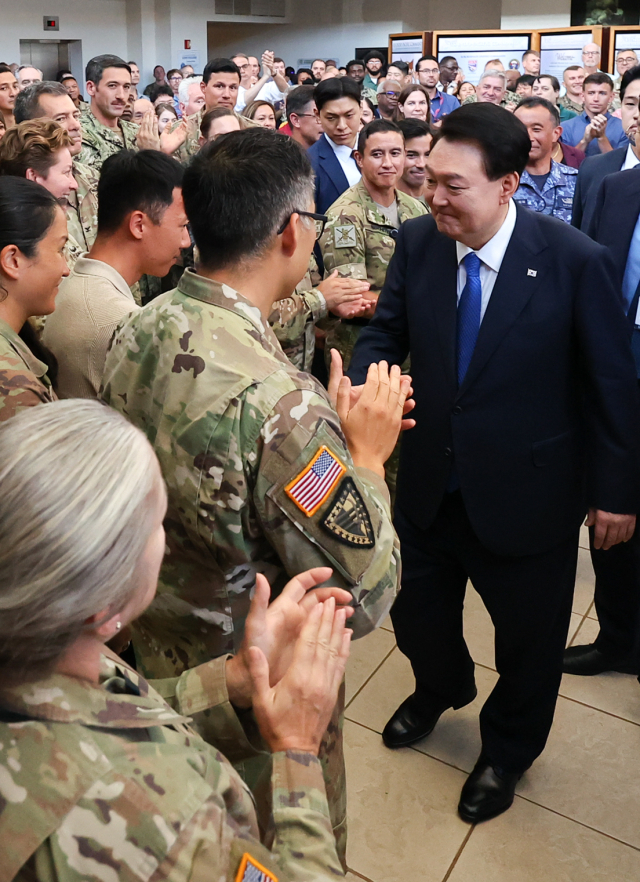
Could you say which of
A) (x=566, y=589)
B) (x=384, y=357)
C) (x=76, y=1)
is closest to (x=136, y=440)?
(x=384, y=357)

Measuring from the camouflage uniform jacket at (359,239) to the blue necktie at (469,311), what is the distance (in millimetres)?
1244

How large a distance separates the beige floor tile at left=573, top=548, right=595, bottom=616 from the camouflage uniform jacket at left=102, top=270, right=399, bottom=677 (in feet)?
6.37

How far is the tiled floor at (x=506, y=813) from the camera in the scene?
192 centimetres

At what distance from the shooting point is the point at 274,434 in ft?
3.77

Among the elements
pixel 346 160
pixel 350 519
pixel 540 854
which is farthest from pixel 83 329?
pixel 346 160

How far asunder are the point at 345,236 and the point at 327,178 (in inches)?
44.1

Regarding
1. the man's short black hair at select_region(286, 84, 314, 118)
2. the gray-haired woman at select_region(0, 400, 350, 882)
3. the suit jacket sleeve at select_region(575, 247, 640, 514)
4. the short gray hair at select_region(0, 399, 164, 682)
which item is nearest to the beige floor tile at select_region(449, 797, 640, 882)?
A: the suit jacket sleeve at select_region(575, 247, 640, 514)

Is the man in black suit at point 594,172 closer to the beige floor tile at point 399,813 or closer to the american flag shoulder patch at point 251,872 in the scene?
the beige floor tile at point 399,813

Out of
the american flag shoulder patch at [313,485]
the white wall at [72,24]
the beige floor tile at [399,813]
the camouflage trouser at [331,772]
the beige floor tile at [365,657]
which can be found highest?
the white wall at [72,24]

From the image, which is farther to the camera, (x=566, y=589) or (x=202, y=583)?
(x=566, y=589)

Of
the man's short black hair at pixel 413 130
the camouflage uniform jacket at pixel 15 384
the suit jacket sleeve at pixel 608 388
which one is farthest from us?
the man's short black hair at pixel 413 130

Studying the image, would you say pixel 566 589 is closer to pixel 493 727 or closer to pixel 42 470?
pixel 493 727

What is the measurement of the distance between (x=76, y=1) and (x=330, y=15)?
554 centimetres

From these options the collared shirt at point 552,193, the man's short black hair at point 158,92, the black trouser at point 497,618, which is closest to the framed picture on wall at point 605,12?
the man's short black hair at point 158,92
